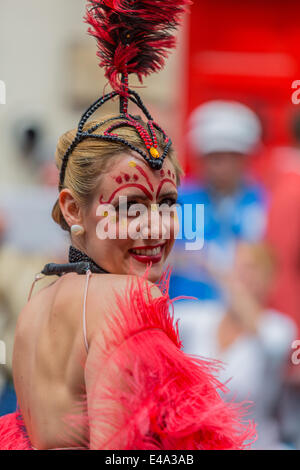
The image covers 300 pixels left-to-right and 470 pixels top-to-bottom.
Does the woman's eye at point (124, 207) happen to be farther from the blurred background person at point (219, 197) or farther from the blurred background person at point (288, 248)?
the blurred background person at point (288, 248)

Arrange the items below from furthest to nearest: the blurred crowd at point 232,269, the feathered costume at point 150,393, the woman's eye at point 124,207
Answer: the blurred crowd at point 232,269, the woman's eye at point 124,207, the feathered costume at point 150,393

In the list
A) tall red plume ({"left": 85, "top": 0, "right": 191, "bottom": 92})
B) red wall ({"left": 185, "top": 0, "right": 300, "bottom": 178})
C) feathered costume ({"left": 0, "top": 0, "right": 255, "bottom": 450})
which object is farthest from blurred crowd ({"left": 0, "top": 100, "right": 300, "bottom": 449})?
red wall ({"left": 185, "top": 0, "right": 300, "bottom": 178})

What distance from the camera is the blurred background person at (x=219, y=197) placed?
3.82 m

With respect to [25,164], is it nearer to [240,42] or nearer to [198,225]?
[240,42]

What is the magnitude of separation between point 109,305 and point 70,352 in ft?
0.51

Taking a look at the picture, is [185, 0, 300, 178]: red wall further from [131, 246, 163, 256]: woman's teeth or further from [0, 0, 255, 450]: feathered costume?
[0, 0, 255, 450]: feathered costume

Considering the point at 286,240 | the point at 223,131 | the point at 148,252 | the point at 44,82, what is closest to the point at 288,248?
the point at 286,240

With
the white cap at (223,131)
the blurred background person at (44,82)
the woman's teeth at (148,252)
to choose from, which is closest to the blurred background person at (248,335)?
the white cap at (223,131)

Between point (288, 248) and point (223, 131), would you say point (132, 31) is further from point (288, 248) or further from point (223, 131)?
point (288, 248)

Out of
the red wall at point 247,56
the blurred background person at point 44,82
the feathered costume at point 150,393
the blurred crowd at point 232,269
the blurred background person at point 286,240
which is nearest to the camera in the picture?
the feathered costume at point 150,393

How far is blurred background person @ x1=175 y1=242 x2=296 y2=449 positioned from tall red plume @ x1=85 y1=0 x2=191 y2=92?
76.7 inches

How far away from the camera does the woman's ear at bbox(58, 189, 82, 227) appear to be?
186cm

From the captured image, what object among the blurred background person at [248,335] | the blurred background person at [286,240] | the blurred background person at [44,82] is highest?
the blurred background person at [44,82]

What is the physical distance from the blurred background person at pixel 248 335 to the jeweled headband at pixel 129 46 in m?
1.88
